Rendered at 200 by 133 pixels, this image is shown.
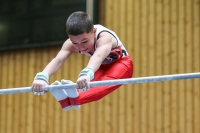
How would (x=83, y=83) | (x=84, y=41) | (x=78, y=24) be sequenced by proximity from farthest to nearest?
(x=84, y=41)
(x=78, y=24)
(x=83, y=83)

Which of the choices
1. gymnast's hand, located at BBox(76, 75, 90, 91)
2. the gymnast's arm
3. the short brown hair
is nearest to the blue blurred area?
the gymnast's arm

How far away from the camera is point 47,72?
3957mm

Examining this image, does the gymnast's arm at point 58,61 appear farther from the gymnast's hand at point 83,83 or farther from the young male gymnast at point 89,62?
the gymnast's hand at point 83,83

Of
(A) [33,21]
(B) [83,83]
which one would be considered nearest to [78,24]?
(B) [83,83]

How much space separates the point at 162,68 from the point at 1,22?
2918mm

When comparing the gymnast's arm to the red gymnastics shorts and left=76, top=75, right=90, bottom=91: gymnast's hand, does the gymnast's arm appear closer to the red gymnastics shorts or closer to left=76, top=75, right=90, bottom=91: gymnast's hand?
the red gymnastics shorts

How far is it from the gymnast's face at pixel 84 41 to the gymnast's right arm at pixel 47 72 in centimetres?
29

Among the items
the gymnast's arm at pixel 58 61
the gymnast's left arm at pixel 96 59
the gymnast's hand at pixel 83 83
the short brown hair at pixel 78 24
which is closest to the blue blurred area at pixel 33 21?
the gymnast's arm at pixel 58 61

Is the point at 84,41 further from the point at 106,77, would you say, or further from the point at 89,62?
the point at 106,77

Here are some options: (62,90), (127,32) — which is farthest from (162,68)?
(62,90)

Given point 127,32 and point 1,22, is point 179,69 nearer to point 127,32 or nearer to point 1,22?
point 127,32

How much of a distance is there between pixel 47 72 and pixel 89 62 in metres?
0.48

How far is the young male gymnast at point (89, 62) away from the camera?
3.64 metres

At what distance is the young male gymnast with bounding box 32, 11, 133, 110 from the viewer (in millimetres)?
3641
